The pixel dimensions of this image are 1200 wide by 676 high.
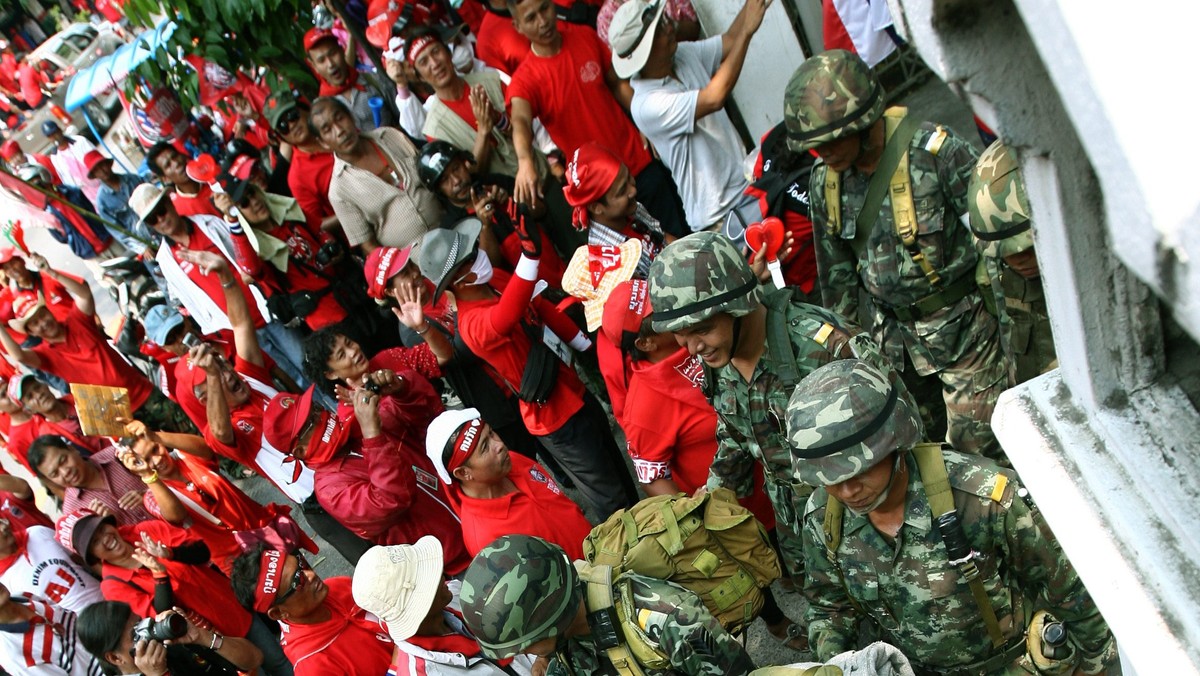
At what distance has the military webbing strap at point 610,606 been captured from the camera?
309 cm

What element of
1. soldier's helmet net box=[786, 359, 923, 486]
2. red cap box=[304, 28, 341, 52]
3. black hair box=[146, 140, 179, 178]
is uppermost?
red cap box=[304, 28, 341, 52]

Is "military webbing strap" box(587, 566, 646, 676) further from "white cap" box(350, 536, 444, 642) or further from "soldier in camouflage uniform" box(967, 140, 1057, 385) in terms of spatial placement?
"soldier in camouflage uniform" box(967, 140, 1057, 385)

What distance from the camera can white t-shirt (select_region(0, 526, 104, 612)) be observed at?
5445 mm

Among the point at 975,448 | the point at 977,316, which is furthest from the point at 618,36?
the point at 975,448

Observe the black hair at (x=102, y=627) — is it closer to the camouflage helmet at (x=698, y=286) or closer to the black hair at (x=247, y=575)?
the black hair at (x=247, y=575)

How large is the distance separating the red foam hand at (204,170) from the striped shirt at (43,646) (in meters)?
3.19

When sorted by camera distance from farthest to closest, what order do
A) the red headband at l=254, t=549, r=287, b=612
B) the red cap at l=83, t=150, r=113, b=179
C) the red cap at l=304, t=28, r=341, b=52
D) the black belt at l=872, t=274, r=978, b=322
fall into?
the red cap at l=83, t=150, r=113, b=179 < the red cap at l=304, t=28, r=341, b=52 < the red headband at l=254, t=549, r=287, b=612 < the black belt at l=872, t=274, r=978, b=322

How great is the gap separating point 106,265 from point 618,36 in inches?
224

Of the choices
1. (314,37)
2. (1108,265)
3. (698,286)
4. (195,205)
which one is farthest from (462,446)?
(314,37)

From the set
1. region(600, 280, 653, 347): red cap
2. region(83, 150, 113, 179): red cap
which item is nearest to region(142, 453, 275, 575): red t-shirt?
region(600, 280, 653, 347): red cap

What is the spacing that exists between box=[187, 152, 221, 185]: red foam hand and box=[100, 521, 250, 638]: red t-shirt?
2.91 meters

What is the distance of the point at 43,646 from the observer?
5148 millimetres

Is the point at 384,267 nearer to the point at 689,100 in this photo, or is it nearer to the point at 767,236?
the point at 689,100

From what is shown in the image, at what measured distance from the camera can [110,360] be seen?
782 cm
